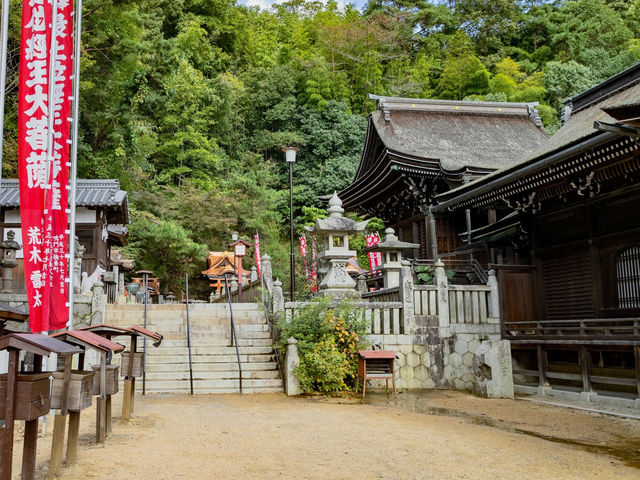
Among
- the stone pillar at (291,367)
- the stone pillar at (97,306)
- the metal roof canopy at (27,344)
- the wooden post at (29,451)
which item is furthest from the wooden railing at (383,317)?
the metal roof canopy at (27,344)

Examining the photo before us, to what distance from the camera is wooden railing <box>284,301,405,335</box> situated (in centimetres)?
1218

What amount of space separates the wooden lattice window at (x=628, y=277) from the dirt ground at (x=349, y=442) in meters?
2.93

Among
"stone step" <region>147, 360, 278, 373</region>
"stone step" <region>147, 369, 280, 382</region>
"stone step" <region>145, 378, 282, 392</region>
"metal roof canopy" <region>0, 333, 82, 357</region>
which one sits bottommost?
"stone step" <region>145, 378, 282, 392</region>

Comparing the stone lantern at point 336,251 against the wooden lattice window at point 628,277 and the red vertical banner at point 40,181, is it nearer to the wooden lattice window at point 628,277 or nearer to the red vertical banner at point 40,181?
the wooden lattice window at point 628,277

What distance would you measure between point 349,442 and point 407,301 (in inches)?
242

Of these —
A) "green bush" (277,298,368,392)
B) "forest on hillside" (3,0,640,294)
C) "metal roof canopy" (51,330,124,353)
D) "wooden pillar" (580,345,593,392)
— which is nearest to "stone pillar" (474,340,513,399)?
"wooden pillar" (580,345,593,392)

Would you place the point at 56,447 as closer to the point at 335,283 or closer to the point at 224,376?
the point at 224,376

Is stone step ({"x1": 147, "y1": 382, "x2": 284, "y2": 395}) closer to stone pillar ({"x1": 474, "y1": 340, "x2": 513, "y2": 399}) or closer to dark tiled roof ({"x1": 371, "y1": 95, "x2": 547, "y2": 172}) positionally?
stone pillar ({"x1": 474, "y1": 340, "x2": 513, "y2": 399})

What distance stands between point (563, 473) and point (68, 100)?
7.98 metres

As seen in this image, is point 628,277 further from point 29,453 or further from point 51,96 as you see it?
point 29,453

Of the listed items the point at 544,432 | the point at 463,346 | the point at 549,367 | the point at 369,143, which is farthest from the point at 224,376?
the point at 369,143

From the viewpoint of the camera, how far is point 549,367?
12461 millimetres

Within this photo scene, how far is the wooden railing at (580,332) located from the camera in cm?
918

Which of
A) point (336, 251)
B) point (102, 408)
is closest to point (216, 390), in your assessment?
point (336, 251)
